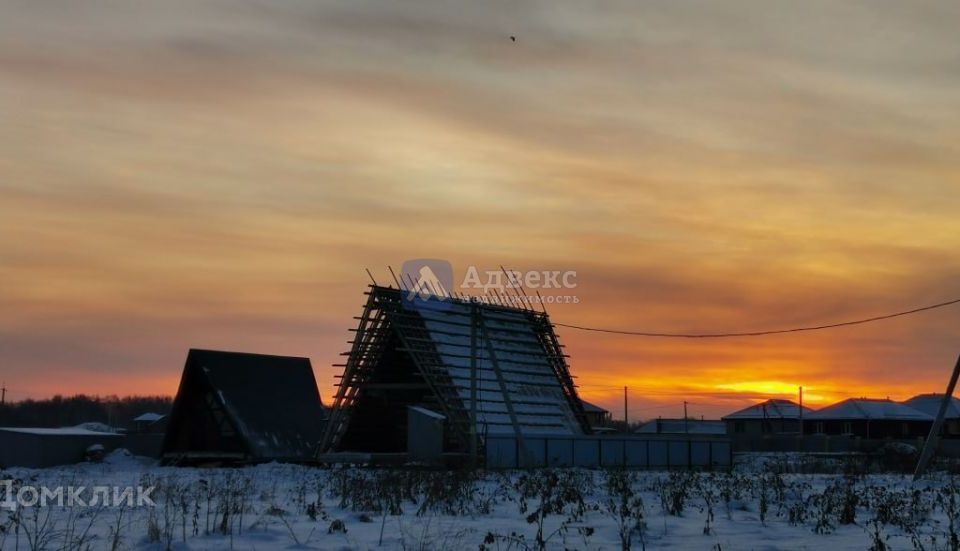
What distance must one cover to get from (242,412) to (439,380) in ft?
29.7

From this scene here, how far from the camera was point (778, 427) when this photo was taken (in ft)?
378

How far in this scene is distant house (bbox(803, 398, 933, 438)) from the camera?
104750mm

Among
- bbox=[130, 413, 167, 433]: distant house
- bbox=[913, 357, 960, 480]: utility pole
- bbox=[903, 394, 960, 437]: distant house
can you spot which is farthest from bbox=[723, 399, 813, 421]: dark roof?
bbox=[913, 357, 960, 480]: utility pole

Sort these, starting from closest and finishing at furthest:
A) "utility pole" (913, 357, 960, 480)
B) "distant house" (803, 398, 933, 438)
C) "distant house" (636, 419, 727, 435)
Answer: "utility pole" (913, 357, 960, 480) < "distant house" (803, 398, 933, 438) < "distant house" (636, 419, 727, 435)

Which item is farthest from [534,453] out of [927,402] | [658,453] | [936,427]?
[927,402]

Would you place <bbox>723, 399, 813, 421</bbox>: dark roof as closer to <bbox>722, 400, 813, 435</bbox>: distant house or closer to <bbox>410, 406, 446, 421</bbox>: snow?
<bbox>722, 400, 813, 435</bbox>: distant house

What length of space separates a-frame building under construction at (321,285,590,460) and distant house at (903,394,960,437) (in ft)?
187

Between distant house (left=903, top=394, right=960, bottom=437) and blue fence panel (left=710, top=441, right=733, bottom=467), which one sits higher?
distant house (left=903, top=394, right=960, bottom=437)

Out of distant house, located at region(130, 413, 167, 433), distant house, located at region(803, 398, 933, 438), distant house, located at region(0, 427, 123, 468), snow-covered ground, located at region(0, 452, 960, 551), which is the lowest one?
snow-covered ground, located at region(0, 452, 960, 551)

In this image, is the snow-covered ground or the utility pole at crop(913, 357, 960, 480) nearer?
the snow-covered ground

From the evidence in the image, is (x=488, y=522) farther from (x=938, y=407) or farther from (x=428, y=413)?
(x=938, y=407)

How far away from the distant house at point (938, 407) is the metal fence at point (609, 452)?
5623 centimetres

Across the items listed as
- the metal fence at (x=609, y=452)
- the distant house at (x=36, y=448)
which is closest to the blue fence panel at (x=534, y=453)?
the metal fence at (x=609, y=452)

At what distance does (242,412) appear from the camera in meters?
46.1
